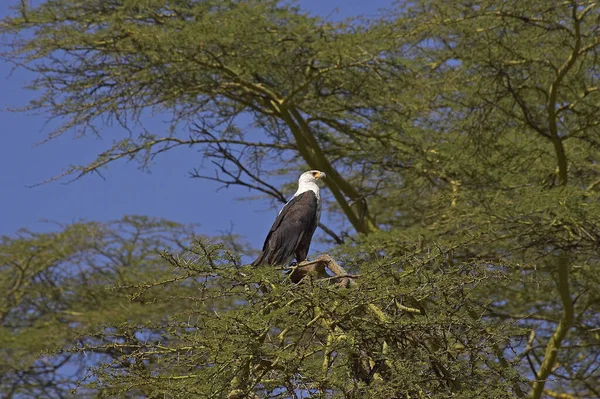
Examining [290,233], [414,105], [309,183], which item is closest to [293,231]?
[290,233]

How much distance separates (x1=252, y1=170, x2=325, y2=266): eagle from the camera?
6.12m

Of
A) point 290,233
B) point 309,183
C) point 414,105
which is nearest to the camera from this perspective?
point 290,233

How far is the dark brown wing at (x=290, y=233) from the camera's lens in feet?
20.1

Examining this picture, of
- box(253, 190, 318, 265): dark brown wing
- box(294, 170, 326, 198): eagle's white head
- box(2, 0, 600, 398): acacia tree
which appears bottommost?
box(253, 190, 318, 265): dark brown wing

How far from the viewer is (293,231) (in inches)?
245

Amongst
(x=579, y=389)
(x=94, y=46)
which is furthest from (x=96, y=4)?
(x=579, y=389)

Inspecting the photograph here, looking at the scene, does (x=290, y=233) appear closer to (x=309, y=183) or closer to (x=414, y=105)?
(x=309, y=183)

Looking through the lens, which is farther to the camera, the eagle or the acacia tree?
the acacia tree

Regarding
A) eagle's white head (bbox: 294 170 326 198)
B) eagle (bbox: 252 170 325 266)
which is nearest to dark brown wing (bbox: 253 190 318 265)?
eagle (bbox: 252 170 325 266)

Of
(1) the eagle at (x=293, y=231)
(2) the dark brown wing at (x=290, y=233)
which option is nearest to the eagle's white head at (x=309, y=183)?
(1) the eagle at (x=293, y=231)

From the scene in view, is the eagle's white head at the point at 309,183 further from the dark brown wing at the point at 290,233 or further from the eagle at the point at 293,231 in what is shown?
the dark brown wing at the point at 290,233

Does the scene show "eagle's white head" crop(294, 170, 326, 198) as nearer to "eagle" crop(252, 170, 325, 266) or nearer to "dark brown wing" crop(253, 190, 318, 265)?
"eagle" crop(252, 170, 325, 266)

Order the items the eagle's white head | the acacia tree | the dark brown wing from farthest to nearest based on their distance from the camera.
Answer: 1. the acacia tree
2. the eagle's white head
3. the dark brown wing

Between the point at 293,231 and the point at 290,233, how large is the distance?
0.03 meters
